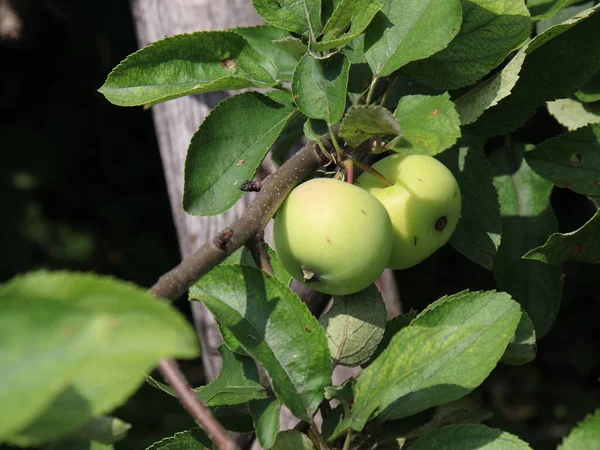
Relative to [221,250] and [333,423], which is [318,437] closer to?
[333,423]

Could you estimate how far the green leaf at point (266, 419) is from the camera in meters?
0.66

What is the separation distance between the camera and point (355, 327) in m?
0.76

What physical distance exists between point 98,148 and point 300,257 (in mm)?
1937

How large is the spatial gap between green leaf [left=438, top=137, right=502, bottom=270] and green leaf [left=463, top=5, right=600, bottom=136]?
0.17 feet

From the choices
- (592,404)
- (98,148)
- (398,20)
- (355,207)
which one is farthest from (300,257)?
(98,148)

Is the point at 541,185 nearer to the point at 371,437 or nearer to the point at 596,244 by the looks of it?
the point at 596,244

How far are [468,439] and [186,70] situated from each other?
0.51m

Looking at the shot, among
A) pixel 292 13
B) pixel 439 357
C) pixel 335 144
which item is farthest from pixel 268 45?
pixel 439 357

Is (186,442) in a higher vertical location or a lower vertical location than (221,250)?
lower

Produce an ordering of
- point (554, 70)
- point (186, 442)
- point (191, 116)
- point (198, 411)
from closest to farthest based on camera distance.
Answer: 1. point (198, 411)
2. point (186, 442)
3. point (554, 70)
4. point (191, 116)

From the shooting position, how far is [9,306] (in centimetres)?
37

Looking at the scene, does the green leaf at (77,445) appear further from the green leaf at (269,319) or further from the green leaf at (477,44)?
the green leaf at (477,44)

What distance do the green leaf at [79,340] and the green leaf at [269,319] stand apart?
31 centimetres

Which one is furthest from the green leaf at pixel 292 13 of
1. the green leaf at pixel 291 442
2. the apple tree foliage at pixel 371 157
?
the green leaf at pixel 291 442
